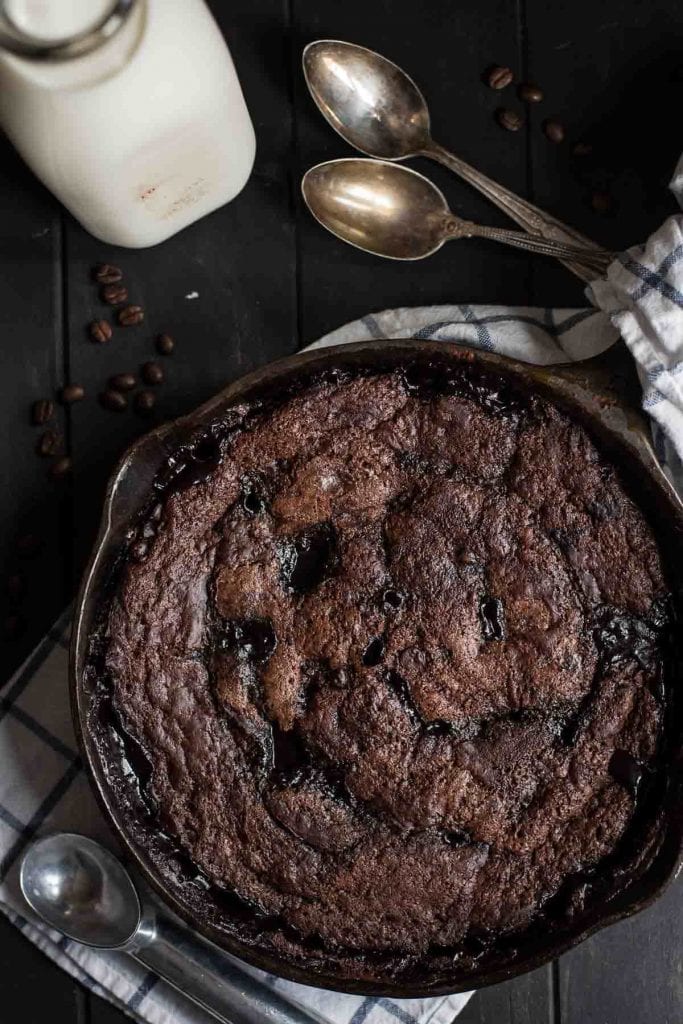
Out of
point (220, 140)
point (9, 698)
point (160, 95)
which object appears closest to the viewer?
point (160, 95)

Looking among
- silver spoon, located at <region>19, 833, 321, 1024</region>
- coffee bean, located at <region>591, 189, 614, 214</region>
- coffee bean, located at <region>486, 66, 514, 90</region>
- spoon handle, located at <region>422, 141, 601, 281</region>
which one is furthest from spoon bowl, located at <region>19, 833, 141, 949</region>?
coffee bean, located at <region>486, 66, 514, 90</region>

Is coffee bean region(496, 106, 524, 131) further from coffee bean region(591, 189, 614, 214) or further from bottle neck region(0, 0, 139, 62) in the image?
bottle neck region(0, 0, 139, 62)

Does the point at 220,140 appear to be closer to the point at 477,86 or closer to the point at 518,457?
the point at 477,86

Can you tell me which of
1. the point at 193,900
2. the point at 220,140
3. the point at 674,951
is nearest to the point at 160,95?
the point at 220,140

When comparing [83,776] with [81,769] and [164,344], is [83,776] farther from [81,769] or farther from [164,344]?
[164,344]

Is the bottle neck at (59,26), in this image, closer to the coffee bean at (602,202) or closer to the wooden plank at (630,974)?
the coffee bean at (602,202)

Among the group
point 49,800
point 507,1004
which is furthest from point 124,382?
point 507,1004

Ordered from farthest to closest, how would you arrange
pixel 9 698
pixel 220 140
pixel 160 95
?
pixel 9 698 → pixel 220 140 → pixel 160 95
